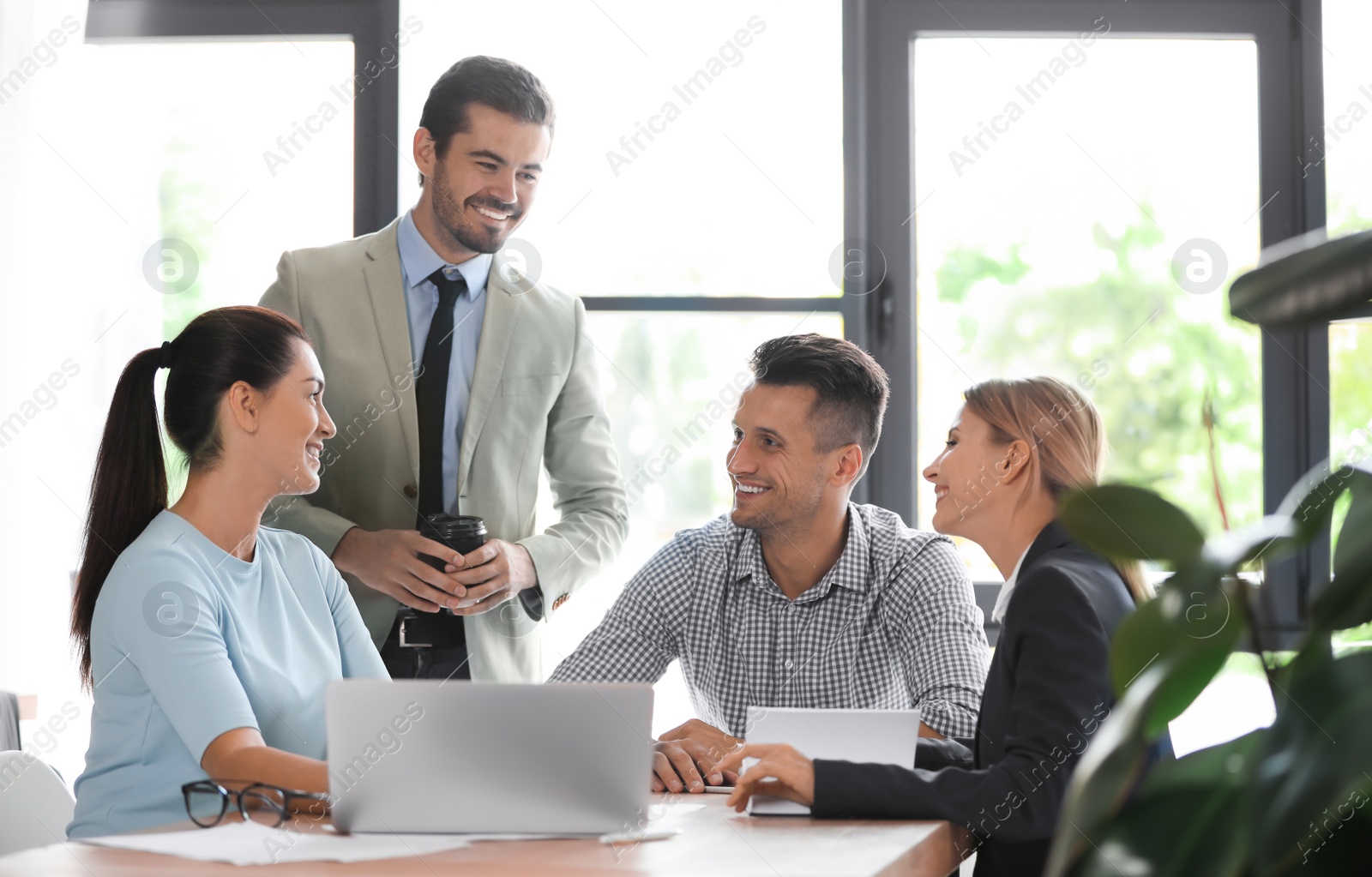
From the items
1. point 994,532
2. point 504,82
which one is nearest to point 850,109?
point 504,82

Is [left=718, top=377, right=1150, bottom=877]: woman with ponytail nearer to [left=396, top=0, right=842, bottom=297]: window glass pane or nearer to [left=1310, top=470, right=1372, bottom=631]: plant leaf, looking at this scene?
[left=1310, top=470, right=1372, bottom=631]: plant leaf

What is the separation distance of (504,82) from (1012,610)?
1.53 metres

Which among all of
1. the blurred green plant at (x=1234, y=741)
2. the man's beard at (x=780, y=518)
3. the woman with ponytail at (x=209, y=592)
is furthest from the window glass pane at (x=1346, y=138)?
the blurred green plant at (x=1234, y=741)

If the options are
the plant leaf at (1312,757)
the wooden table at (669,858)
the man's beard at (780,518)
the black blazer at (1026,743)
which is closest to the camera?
the plant leaf at (1312,757)

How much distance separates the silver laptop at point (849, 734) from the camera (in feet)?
5.20

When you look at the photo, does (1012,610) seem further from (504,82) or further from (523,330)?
(504,82)

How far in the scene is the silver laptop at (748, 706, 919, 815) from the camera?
158 cm

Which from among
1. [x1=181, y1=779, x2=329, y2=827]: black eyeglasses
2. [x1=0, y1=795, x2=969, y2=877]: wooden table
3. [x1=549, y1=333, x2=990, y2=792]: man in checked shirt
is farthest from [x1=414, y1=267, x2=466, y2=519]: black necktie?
[x1=0, y1=795, x2=969, y2=877]: wooden table

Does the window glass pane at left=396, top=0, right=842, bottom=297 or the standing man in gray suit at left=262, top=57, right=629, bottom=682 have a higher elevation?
the window glass pane at left=396, top=0, right=842, bottom=297

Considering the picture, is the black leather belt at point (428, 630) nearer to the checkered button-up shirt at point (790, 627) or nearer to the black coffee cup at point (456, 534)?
the black coffee cup at point (456, 534)

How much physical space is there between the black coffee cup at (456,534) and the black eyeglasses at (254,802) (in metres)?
0.71

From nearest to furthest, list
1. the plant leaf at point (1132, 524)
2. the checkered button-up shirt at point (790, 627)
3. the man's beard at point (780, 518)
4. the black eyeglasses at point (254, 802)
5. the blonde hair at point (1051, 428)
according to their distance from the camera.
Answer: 1. the plant leaf at point (1132, 524)
2. the black eyeglasses at point (254, 802)
3. the blonde hair at point (1051, 428)
4. the checkered button-up shirt at point (790, 627)
5. the man's beard at point (780, 518)

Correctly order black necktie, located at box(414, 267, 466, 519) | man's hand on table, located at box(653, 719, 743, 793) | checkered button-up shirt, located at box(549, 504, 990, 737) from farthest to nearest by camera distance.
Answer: black necktie, located at box(414, 267, 466, 519) < checkered button-up shirt, located at box(549, 504, 990, 737) < man's hand on table, located at box(653, 719, 743, 793)

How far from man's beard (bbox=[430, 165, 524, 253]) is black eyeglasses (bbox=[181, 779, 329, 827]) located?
129 cm
